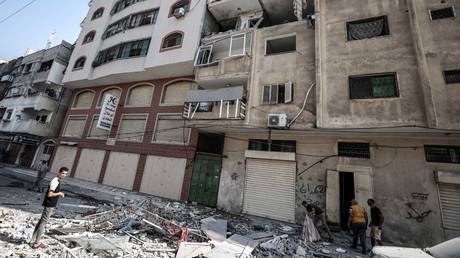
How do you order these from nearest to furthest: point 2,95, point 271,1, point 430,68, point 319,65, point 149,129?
point 430,68 < point 319,65 < point 271,1 < point 149,129 < point 2,95

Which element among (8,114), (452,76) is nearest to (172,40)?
(452,76)

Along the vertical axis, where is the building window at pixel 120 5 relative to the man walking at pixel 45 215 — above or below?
above

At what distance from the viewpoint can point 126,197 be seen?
13047 mm

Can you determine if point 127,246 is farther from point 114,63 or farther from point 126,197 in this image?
point 114,63

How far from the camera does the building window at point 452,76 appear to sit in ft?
27.6

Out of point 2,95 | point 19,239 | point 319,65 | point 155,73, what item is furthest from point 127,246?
point 2,95

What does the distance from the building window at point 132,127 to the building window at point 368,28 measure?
46.0ft

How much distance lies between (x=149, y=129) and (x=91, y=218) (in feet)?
29.2

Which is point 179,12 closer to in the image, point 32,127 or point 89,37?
point 89,37

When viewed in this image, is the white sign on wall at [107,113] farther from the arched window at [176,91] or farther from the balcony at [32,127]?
the balcony at [32,127]

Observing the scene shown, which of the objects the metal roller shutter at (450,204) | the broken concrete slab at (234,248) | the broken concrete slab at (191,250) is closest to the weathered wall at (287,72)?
the metal roller shutter at (450,204)

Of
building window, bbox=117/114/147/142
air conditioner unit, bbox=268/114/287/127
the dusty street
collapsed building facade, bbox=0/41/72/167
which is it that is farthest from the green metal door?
collapsed building facade, bbox=0/41/72/167

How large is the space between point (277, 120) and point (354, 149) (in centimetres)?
384

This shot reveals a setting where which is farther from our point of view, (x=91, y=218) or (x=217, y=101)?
(x=217, y=101)
